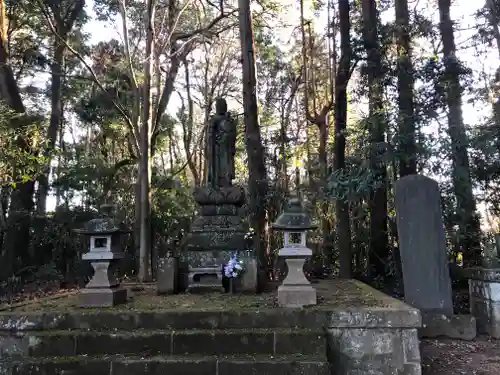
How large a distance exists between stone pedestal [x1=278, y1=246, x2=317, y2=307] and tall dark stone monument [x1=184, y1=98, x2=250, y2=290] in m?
1.85

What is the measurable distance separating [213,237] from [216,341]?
2.67 metres

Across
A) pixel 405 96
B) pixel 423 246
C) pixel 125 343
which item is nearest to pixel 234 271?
pixel 125 343

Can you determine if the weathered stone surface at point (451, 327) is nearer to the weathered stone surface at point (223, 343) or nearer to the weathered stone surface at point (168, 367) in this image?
the weathered stone surface at point (223, 343)

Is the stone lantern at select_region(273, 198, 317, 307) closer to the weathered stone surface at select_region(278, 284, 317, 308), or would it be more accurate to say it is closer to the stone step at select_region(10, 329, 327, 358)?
the weathered stone surface at select_region(278, 284, 317, 308)

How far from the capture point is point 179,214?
49.3 ft

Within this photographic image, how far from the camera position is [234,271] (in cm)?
646

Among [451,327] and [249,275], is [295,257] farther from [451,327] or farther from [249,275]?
[451,327]

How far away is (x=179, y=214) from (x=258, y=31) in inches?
261

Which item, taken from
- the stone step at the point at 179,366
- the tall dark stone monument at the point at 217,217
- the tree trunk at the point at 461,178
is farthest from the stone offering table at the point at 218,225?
the tree trunk at the point at 461,178

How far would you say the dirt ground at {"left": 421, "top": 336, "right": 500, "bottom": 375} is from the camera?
518 centimetres

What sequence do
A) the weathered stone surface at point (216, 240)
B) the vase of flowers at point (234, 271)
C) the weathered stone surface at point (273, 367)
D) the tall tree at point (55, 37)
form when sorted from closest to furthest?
the weathered stone surface at point (273, 367)
the vase of flowers at point (234, 271)
the weathered stone surface at point (216, 240)
the tall tree at point (55, 37)

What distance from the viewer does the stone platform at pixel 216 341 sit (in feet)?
14.6

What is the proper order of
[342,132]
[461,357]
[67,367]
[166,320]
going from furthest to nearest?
1. [342,132]
2. [461,357]
3. [166,320]
4. [67,367]

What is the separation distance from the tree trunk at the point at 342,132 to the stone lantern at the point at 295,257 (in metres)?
4.30
